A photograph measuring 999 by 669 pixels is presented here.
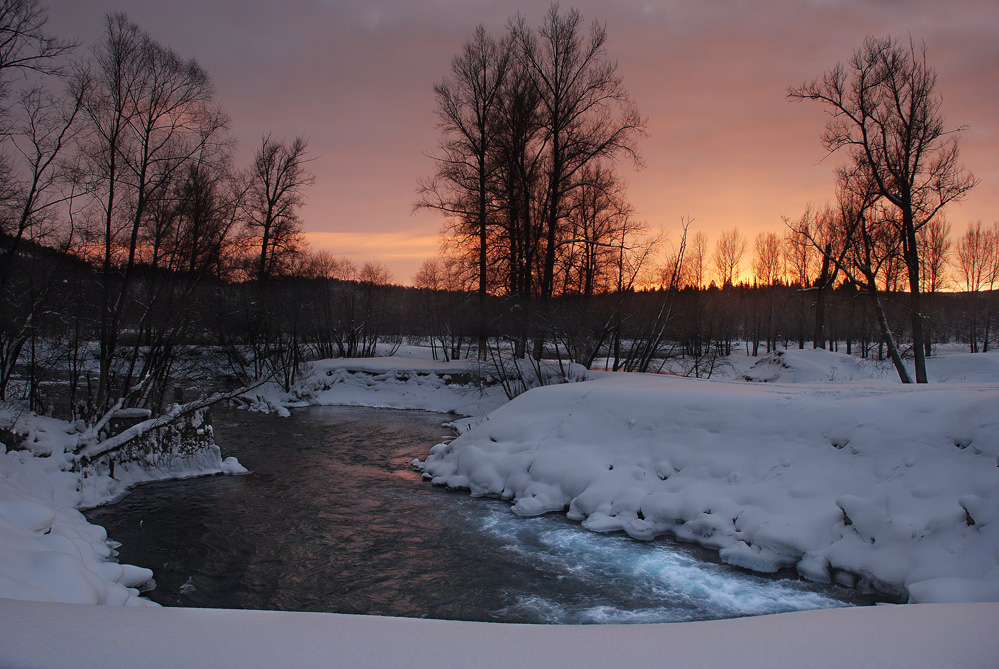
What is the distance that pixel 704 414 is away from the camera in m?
8.20

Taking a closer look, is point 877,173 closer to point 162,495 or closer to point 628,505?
point 628,505

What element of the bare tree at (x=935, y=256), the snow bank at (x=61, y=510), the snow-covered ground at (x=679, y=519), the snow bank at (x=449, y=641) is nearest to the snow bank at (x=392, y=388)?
the snow-covered ground at (x=679, y=519)

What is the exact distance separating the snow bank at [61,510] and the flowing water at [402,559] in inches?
14.2

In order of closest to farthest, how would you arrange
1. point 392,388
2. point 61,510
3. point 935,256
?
point 61,510, point 392,388, point 935,256

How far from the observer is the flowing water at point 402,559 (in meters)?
4.93

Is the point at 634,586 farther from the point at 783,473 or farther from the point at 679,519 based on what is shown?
the point at 783,473

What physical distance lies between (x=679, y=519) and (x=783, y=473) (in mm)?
1547

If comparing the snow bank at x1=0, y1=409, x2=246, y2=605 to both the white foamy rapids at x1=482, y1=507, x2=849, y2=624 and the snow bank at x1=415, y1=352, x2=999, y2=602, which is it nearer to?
the white foamy rapids at x1=482, y1=507, x2=849, y2=624

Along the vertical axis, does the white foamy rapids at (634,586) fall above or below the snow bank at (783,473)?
below

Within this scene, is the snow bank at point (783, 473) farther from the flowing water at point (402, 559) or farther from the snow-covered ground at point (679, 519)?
the flowing water at point (402, 559)

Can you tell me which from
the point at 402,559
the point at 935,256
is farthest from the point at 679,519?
the point at 935,256

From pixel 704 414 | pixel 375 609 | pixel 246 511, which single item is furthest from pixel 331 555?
pixel 704 414

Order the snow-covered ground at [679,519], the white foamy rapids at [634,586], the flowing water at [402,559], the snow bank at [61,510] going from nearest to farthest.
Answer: the snow-covered ground at [679,519], the snow bank at [61,510], the white foamy rapids at [634,586], the flowing water at [402,559]

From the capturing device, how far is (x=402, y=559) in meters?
6.00
